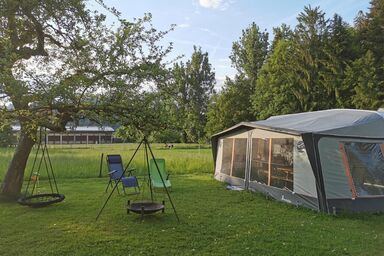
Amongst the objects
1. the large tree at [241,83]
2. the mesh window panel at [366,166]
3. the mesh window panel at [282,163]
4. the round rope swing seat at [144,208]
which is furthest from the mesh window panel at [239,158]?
the large tree at [241,83]

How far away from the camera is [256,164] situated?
8.56 m

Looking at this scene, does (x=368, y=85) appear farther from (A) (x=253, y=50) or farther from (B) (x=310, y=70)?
(A) (x=253, y=50)

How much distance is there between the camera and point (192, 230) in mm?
5121

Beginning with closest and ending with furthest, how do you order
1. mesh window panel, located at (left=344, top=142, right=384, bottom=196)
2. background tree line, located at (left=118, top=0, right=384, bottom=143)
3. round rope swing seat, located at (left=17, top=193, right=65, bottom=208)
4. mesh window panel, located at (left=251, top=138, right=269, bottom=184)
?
round rope swing seat, located at (left=17, top=193, right=65, bottom=208), mesh window panel, located at (left=344, top=142, right=384, bottom=196), mesh window panel, located at (left=251, top=138, right=269, bottom=184), background tree line, located at (left=118, top=0, right=384, bottom=143)

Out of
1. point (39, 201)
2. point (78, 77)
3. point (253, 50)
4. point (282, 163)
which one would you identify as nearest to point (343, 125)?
point (282, 163)

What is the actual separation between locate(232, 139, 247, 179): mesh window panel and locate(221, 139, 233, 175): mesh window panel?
0.88ft

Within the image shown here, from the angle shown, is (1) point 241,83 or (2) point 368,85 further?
(1) point 241,83

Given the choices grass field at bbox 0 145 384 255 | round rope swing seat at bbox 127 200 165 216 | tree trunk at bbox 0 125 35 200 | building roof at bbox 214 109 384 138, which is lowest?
grass field at bbox 0 145 384 255

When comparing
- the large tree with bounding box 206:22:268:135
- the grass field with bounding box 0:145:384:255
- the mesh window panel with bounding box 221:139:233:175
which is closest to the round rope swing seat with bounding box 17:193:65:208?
the grass field with bounding box 0:145:384:255

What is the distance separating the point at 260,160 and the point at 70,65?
4.79 m

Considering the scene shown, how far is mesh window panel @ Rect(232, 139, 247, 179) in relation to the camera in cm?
917

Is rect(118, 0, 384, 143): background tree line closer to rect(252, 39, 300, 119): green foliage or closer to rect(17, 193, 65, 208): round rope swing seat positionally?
rect(252, 39, 300, 119): green foliage

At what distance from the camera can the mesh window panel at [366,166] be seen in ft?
21.9

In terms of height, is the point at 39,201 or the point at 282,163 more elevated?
the point at 282,163
